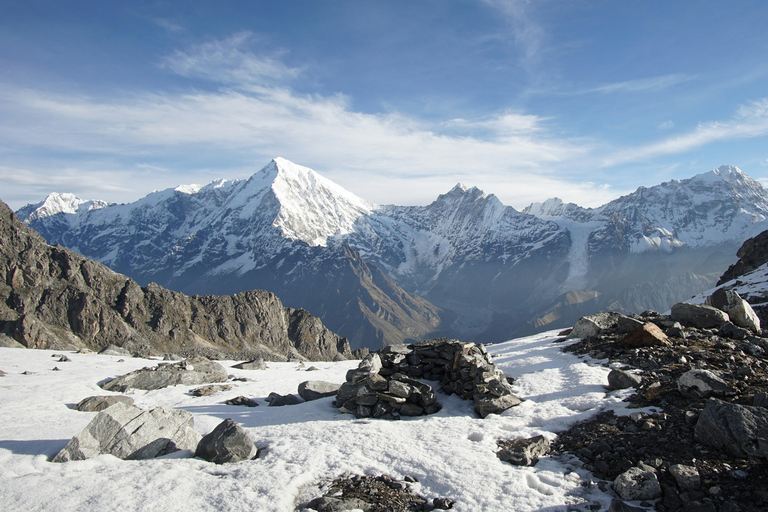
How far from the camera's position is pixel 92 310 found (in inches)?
4284

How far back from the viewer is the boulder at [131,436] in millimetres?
13438

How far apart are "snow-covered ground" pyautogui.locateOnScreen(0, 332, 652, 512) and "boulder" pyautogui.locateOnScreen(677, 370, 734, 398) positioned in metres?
2.31

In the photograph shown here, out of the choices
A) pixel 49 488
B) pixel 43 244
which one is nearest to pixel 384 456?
pixel 49 488

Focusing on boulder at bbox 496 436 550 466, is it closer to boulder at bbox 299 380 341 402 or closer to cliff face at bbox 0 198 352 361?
boulder at bbox 299 380 341 402

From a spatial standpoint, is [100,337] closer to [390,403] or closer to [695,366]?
[390,403]

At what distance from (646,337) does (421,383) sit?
1246 centimetres

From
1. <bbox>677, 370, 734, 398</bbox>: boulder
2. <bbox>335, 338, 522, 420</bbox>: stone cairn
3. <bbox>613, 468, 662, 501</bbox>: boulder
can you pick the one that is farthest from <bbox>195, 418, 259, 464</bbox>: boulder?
<bbox>677, 370, 734, 398</bbox>: boulder

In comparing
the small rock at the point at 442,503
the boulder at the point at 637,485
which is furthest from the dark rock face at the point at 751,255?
the small rock at the point at 442,503

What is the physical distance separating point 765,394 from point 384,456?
12.3 metres

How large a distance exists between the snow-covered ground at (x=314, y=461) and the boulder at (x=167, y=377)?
4.17 metres

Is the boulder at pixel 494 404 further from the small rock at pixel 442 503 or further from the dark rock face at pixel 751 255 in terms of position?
the dark rock face at pixel 751 255

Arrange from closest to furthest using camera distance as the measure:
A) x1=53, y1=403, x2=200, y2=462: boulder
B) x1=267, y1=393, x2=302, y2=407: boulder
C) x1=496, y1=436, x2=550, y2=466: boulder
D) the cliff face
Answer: x1=496, y1=436, x2=550, y2=466: boulder, x1=53, y1=403, x2=200, y2=462: boulder, x1=267, y1=393, x2=302, y2=407: boulder, the cliff face

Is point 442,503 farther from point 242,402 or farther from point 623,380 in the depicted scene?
point 242,402

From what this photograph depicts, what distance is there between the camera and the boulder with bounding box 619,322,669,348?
2095cm
